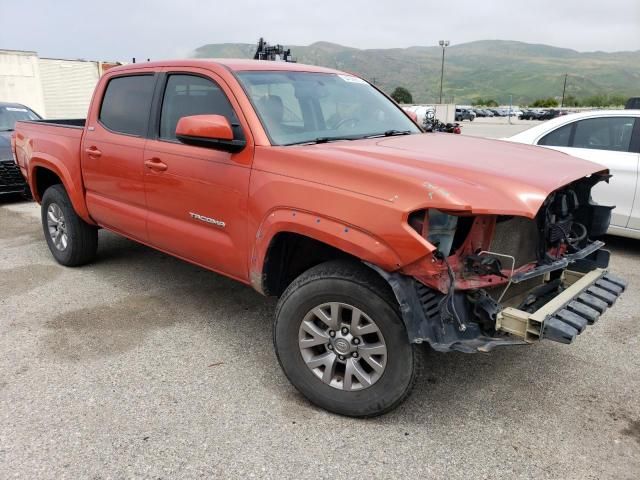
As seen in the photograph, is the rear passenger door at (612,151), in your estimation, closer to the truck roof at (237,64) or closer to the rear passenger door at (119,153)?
the truck roof at (237,64)

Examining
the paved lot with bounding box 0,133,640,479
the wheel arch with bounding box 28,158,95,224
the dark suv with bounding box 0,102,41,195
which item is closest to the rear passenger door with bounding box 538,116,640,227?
the paved lot with bounding box 0,133,640,479

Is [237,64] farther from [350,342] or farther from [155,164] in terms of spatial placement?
[350,342]

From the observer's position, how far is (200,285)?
193 inches

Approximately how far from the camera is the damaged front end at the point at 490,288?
8.22 ft

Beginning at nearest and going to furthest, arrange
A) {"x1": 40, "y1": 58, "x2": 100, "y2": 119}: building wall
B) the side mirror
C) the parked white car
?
the side mirror, the parked white car, {"x1": 40, "y1": 58, "x2": 100, "y2": 119}: building wall

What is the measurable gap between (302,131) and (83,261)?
312 cm

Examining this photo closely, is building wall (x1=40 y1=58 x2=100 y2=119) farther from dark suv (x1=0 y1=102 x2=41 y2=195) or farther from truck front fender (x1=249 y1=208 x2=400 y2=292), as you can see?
truck front fender (x1=249 y1=208 x2=400 y2=292)

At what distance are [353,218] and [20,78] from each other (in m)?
24.7

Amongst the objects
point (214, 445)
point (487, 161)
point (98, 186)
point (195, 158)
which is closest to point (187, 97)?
point (195, 158)

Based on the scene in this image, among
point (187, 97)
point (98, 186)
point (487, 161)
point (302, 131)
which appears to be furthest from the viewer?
point (98, 186)

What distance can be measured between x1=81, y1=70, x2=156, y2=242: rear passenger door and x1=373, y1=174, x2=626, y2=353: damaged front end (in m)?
2.39

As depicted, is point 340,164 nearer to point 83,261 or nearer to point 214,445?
point 214,445

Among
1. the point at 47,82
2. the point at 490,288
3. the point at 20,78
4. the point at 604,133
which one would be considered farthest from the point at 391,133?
the point at 47,82

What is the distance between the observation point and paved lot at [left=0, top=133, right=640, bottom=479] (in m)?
2.57
